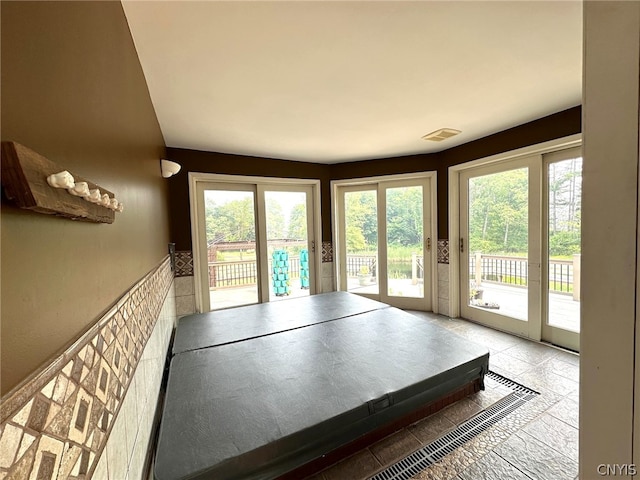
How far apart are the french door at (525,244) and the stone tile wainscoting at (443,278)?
0.77 feet

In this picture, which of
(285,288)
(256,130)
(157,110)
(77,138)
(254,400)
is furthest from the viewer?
(285,288)

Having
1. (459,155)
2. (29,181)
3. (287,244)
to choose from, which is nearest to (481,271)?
(459,155)

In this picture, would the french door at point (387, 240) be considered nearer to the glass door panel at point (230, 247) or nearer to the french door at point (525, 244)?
the french door at point (525, 244)

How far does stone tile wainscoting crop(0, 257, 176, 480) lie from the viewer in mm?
390

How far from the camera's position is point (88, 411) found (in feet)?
1.97

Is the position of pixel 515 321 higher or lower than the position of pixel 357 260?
lower

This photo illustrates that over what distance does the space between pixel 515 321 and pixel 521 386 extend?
1.18 metres

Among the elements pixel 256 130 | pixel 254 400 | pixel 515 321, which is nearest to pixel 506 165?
pixel 515 321

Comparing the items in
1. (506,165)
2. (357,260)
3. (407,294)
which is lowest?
(407,294)

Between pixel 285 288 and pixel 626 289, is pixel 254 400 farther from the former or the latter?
pixel 285 288

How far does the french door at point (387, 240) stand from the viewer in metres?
3.85

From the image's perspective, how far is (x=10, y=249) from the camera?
1.31 feet

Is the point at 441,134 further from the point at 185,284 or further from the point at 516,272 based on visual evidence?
the point at 185,284

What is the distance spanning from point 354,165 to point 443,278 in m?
2.15
